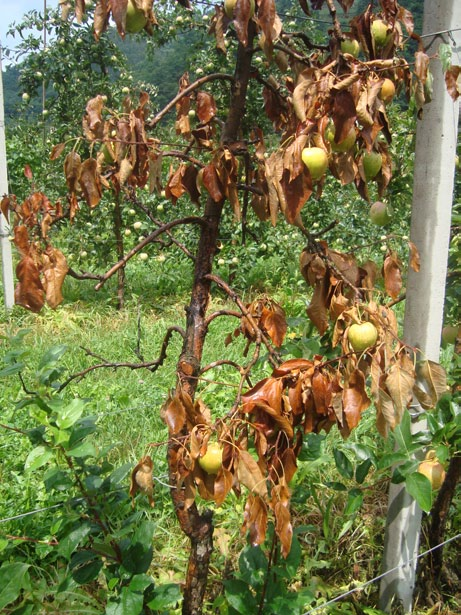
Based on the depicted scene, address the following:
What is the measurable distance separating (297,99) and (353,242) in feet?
14.5

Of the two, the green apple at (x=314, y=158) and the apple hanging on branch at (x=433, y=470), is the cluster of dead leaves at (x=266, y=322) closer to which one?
the green apple at (x=314, y=158)

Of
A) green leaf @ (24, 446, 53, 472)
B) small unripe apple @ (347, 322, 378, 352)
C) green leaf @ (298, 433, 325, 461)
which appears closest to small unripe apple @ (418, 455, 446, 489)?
green leaf @ (298, 433, 325, 461)

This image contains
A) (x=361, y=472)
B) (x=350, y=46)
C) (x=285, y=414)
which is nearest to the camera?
(x=285, y=414)

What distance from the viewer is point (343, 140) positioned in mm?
880

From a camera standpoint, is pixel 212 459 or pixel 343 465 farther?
pixel 343 465

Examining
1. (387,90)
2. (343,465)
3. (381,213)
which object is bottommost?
(343,465)

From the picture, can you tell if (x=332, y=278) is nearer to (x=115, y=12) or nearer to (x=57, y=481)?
(x=115, y=12)

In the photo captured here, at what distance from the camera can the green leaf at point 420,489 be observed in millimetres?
1247

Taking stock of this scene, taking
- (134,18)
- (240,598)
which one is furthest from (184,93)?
(240,598)

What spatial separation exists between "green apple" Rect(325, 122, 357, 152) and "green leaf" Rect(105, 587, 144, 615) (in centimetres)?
92

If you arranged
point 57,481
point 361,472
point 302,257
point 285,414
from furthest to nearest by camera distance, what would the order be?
1. point 361,472
2. point 57,481
3. point 302,257
4. point 285,414

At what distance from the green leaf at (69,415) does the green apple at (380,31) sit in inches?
35.8

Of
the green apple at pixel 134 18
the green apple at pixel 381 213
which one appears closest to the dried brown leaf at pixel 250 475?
the green apple at pixel 134 18

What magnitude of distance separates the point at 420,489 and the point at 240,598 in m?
0.46
